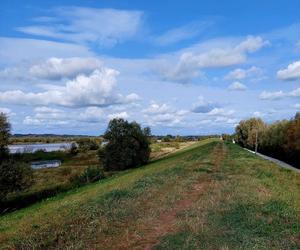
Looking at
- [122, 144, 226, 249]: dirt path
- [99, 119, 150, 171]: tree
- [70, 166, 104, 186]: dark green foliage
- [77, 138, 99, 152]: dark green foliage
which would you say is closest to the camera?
[122, 144, 226, 249]: dirt path

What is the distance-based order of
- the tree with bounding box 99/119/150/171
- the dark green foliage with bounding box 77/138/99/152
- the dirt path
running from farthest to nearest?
the dark green foliage with bounding box 77/138/99/152, the tree with bounding box 99/119/150/171, the dirt path

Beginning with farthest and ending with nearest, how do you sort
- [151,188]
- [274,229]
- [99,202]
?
[151,188], [99,202], [274,229]

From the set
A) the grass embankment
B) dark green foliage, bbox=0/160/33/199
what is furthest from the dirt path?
dark green foliage, bbox=0/160/33/199

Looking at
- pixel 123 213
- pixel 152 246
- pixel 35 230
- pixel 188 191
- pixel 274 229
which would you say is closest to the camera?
pixel 152 246

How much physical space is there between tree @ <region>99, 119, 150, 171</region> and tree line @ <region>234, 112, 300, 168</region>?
93.0 feet

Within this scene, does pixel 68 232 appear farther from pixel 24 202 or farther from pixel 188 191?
pixel 24 202

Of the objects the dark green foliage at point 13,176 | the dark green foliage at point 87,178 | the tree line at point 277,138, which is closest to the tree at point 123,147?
the dark green foliage at point 87,178

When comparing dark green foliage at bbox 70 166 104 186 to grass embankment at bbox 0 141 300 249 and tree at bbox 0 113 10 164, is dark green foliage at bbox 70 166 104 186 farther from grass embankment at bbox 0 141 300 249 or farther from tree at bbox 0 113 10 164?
grass embankment at bbox 0 141 300 249

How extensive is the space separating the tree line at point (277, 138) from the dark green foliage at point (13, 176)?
55108 millimetres

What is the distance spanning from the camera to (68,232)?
12117 millimetres

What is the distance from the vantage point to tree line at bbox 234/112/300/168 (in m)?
83.4

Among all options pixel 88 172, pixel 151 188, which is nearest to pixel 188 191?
Answer: pixel 151 188

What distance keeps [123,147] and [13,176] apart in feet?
110

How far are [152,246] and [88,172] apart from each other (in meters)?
38.1
